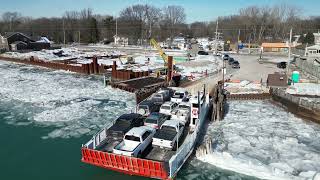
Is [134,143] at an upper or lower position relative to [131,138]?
lower

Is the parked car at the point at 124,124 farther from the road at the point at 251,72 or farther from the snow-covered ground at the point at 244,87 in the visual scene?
the road at the point at 251,72

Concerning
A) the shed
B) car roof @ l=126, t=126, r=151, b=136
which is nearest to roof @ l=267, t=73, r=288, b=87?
car roof @ l=126, t=126, r=151, b=136

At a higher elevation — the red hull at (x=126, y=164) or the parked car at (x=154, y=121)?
the parked car at (x=154, y=121)

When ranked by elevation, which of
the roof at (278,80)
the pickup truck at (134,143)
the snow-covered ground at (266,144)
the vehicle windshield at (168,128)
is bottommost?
the snow-covered ground at (266,144)

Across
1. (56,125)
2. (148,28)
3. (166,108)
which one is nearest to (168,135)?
(166,108)

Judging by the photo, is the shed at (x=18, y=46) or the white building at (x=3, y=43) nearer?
the shed at (x=18, y=46)

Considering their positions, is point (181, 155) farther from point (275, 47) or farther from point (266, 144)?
point (275, 47)

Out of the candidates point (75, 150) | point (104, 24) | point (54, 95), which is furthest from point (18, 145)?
point (104, 24)

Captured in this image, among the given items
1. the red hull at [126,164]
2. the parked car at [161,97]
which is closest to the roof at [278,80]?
the parked car at [161,97]
